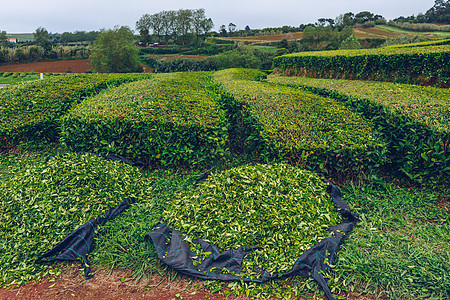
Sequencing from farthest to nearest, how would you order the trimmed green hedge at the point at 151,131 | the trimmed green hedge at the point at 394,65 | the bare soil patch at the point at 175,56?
the bare soil patch at the point at 175,56
the trimmed green hedge at the point at 394,65
the trimmed green hedge at the point at 151,131

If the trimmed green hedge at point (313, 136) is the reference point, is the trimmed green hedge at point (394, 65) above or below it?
above

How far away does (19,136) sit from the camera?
5.96 meters

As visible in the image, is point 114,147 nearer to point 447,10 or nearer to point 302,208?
point 302,208

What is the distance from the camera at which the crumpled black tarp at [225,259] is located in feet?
8.66

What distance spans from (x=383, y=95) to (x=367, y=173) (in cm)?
239

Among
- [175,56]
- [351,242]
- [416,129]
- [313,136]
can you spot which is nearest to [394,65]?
[416,129]

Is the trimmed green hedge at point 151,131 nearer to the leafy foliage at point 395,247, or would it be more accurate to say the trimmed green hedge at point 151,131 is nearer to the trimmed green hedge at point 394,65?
the leafy foliage at point 395,247

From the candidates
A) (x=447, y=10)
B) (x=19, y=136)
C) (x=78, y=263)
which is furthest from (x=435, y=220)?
(x=447, y=10)

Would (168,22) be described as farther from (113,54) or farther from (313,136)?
(313,136)

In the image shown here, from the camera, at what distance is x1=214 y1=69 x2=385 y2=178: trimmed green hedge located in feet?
13.0

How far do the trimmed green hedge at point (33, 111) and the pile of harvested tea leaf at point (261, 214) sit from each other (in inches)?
173

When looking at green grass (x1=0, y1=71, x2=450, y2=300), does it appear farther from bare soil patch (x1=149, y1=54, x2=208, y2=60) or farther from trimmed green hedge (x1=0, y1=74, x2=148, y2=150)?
bare soil patch (x1=149, y1=54, x2=208, y2=60)

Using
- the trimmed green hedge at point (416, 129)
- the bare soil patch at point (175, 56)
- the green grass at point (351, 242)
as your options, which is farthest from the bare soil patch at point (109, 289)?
the bare soil patch at point (175, 56)

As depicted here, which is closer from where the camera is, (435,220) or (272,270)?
(272,270)
